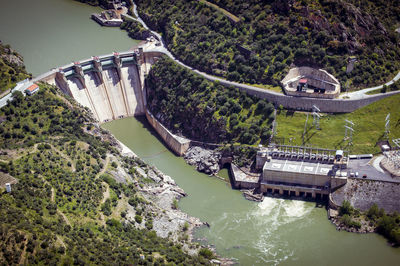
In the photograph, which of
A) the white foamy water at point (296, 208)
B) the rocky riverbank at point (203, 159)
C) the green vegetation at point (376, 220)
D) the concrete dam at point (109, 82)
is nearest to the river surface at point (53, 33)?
the concrete dam at point (109, 82)

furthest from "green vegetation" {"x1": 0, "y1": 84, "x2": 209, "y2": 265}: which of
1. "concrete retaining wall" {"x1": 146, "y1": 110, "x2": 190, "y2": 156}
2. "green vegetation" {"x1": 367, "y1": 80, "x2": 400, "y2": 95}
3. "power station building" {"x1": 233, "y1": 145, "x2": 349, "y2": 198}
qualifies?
"green vegetation" {"x1": 367, "y1": 80, "x2": 400, "y2": 95}

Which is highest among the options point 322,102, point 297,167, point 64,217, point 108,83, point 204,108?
point 322,102

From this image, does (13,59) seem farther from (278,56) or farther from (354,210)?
(354,210)

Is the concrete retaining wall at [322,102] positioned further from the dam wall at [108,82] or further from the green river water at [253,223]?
the dam wall at [108,82]

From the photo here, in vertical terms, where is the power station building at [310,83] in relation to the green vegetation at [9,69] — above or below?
above

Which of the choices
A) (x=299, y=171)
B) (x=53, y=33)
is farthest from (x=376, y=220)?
(x=53, y=33)

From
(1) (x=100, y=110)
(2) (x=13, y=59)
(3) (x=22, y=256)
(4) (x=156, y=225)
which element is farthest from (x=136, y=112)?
(3) (x=22, y=256)

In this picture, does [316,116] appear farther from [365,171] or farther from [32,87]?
[32,87]
